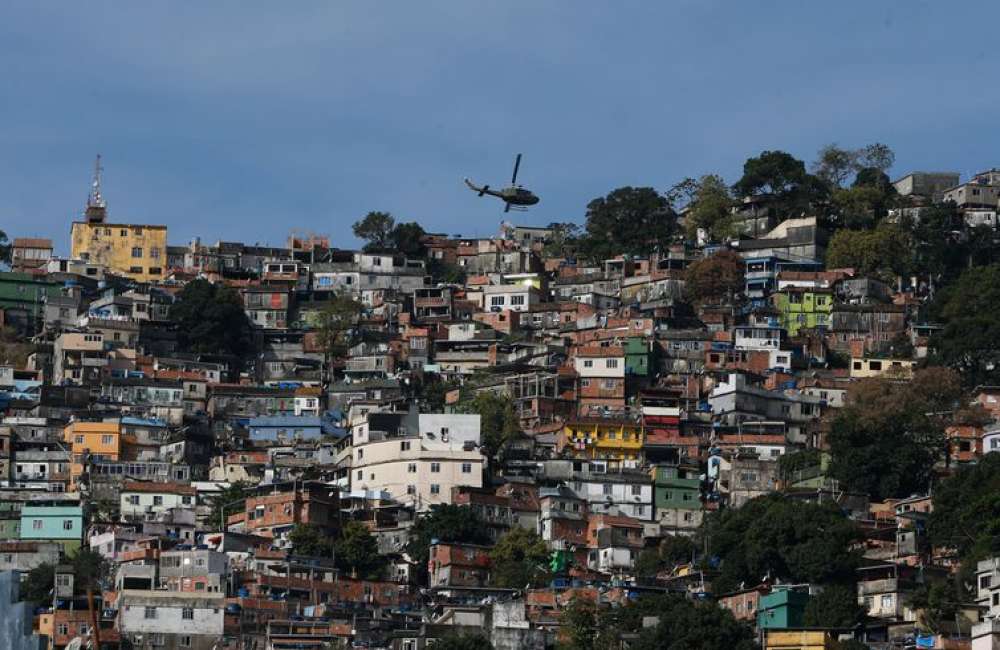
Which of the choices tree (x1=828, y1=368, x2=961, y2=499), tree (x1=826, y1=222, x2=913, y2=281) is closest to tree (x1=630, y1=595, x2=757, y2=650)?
tree (x1=828, y1=368, x2=961, y2=499)

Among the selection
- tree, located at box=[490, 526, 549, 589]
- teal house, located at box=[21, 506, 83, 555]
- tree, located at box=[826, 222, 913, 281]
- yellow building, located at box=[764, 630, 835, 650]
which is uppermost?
tree, located at box=[826, 222, 913, 281]

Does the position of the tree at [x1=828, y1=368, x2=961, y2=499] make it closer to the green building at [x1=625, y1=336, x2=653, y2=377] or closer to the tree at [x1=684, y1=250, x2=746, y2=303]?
the green building at [x1=625, y1=336, x2=653, y2=377]

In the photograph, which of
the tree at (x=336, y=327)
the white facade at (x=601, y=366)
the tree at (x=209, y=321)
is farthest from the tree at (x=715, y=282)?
the tree at (x=209, y=321)

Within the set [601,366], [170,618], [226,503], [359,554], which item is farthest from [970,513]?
[226,503]

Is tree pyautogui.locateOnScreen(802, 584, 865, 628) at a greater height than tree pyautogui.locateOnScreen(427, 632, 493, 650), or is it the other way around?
tree pyautogui.locateOnScreen(802, 584, 865, 628)

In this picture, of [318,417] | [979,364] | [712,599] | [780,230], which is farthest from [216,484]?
[780,230]

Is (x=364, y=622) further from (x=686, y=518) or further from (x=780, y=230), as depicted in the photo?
(x=780, y=230)

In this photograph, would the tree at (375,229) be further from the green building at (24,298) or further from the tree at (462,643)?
the tree at (462,643)

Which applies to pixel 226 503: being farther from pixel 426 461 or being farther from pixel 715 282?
pixel 715 282
